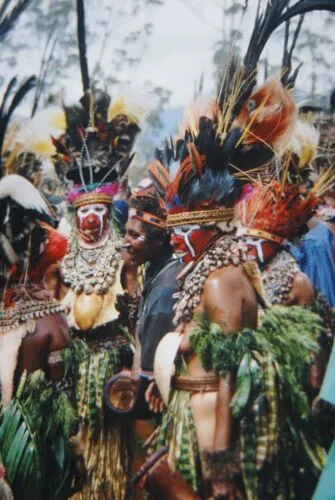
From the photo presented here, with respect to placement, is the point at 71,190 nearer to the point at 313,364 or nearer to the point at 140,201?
the point at 140,201

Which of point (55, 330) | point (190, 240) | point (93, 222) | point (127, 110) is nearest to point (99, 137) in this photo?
point (127, 110)

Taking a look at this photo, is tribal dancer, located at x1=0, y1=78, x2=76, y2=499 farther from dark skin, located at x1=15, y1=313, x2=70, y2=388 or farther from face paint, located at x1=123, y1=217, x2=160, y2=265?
face paint, located at x1=123, y1=217, x2=160, y2=265

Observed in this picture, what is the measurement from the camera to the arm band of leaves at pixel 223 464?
11.3ft

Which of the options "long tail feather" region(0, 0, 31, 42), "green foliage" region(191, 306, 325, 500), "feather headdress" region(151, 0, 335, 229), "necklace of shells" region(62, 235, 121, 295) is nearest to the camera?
"green foliage" region(191, 306, 325, 500)

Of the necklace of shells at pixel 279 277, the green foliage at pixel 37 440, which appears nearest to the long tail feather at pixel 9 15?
the green foliage at pixel 37 440

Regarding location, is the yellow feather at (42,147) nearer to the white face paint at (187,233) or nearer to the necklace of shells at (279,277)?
the white face paint at (187,233)

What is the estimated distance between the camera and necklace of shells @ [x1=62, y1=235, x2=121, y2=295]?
4148 millimetres

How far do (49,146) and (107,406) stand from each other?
1.33 meters

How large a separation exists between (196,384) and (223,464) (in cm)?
33

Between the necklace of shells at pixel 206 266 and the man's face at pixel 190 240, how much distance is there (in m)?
0.04

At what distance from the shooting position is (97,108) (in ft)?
13.9

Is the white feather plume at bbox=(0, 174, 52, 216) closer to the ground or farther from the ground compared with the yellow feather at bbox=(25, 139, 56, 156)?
closer to the ground

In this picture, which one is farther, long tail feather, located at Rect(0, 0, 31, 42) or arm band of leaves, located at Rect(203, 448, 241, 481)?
long tail feather, located at Rect(0, 0, 31, 42)

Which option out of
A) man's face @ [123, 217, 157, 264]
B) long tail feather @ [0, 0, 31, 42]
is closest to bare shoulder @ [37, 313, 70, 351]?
man's face @ [123, 217, 157, 264]
